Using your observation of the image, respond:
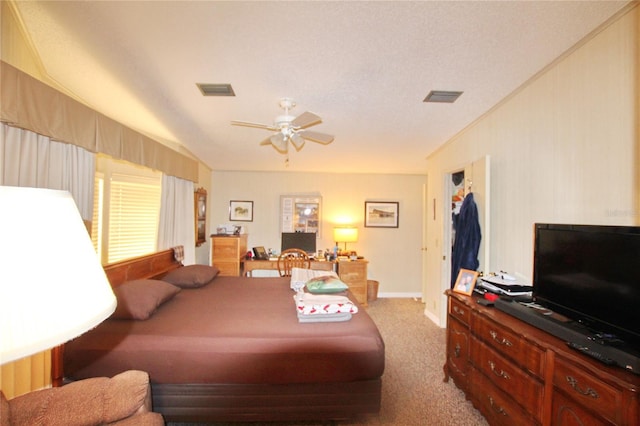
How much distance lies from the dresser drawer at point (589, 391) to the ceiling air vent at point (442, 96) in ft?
6.65

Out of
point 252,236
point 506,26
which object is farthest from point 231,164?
point 506,26

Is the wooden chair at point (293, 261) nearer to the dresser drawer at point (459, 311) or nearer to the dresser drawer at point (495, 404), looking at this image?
the dresser drawer at point (459, 311)

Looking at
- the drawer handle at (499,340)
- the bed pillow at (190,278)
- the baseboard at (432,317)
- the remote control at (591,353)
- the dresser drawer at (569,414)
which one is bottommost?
the baseboard at (432,317)

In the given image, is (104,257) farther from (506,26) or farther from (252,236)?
(506,26)

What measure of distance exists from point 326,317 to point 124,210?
271 cm

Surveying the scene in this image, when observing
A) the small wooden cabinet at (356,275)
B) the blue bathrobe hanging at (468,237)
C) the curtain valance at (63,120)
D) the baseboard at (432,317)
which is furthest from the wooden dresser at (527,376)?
the curtain valance at (63,120)

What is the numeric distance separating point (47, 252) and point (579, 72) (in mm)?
2712

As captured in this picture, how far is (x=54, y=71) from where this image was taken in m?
2.17

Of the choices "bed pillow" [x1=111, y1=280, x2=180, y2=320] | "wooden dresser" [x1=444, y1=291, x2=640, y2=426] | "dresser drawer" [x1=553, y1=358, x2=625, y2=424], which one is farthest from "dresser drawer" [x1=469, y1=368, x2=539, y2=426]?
"bed pillow" [x1=111, y1=280, x2=180, y2=320]

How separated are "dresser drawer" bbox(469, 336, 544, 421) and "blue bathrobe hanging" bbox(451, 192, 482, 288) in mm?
909

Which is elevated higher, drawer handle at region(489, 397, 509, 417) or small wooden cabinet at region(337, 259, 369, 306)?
small wooden cabinet at region(337, 259, 369, 306)

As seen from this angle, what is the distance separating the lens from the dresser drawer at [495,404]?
156cm

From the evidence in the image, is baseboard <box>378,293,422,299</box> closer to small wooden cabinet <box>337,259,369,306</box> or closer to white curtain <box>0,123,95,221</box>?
small wooden cabinet <box>337,259,369,306</box>

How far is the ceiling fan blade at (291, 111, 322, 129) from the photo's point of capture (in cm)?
211
